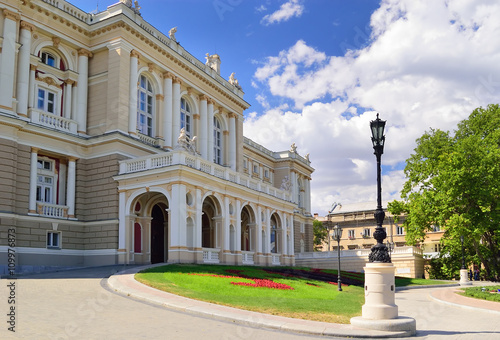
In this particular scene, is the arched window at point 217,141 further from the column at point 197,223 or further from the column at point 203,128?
the column at point 197,223

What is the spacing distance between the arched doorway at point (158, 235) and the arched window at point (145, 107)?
690 centimetres

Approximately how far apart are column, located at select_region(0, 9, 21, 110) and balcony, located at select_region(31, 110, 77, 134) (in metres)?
2.44

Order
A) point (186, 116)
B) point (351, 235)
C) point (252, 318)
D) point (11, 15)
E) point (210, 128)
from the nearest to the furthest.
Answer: point (252, 318) < point (11, 15) < point (186, 116) < point (210, 128) < point (351, 235)

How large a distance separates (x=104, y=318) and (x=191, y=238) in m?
21.5

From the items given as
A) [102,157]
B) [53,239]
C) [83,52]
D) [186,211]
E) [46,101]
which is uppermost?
[83,52]

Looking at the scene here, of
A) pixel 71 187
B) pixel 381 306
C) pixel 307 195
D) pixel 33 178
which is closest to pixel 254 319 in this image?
pixel 381 306

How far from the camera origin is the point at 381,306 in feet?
48.4

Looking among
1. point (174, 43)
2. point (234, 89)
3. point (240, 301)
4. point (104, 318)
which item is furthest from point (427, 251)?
point (104, 318)

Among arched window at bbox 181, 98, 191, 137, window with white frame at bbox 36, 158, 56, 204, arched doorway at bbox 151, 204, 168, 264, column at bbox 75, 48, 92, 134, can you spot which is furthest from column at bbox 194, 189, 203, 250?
arched window at bbox 181, 98, 191, 137

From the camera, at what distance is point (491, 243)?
51688 millimetres

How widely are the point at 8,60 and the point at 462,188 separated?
4062 cm

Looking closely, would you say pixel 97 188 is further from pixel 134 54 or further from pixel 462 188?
pixel 462 188

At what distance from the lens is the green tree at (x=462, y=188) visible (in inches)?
1863

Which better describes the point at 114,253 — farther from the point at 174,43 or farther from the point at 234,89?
the point at 234,89
